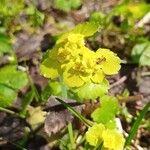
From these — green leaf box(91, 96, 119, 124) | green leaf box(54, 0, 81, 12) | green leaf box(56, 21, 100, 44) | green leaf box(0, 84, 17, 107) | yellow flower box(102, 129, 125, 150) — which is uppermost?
green leaf box(54, 0, 81, 12)

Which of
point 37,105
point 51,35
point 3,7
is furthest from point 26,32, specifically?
point 37,105

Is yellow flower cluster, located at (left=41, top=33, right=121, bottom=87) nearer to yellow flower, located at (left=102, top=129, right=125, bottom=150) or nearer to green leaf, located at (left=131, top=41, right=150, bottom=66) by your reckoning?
yellow flower, located at (left=102, top=129, right=125, bottom=150)

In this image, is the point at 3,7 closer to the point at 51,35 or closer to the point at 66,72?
the point at 51,35

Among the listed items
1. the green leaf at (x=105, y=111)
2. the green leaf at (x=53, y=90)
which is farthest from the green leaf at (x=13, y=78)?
the green leaf at (x=105, y=111)

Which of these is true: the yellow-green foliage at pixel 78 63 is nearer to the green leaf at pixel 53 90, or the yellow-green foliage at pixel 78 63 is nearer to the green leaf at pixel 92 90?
the green leaf at pixel 92 90

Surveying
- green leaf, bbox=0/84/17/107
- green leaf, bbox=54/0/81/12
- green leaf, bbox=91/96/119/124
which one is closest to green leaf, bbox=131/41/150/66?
green leaf, bbox=54/0/81/12

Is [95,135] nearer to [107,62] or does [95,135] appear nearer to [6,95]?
[107,62]
